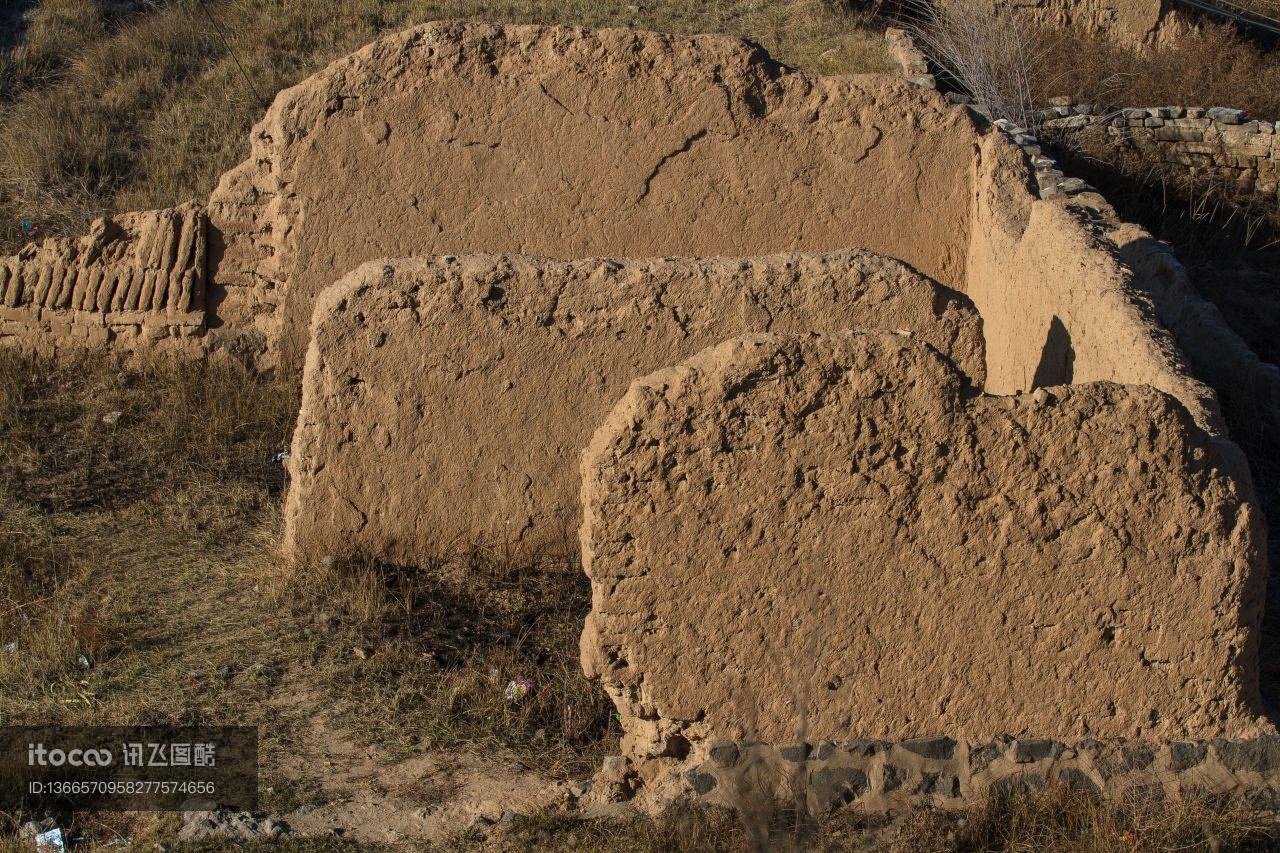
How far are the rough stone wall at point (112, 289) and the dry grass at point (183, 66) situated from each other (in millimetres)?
1395

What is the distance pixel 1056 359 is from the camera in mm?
5426

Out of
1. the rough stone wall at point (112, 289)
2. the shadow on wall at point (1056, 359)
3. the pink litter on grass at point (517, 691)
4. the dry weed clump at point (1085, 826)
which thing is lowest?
the pink litter on grass at point (517, 691)

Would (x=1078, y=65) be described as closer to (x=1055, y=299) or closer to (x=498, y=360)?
(x=1055, y=299)

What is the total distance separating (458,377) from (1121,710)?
2.49 metres

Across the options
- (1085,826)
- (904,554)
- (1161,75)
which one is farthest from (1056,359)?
(1161,75)

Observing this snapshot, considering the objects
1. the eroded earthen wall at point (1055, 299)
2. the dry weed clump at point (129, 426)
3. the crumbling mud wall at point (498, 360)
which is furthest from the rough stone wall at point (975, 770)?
the dry weed clump at point (129, 426)

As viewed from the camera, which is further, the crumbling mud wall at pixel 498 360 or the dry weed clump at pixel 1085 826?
the crumbling mud wall at pixel 498 360

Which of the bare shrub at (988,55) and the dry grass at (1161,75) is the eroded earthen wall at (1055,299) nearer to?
the bare shrub at (988,55)

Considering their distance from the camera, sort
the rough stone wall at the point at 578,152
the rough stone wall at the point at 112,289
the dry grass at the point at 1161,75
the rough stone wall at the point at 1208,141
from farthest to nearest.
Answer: the dry grass at the point at 1161,75 → the rough stone wall at the point at 1208,141 → the rough stone wall at the point at 112,289 → the rough stone wall at the point at 578,152

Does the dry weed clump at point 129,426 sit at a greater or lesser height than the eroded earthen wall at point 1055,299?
lesser

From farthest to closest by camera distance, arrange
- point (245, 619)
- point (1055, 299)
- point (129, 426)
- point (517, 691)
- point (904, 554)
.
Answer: point (129, 426) < point (1055, 299) < point (245, 619) < point (517, 691) < point (904, 554)

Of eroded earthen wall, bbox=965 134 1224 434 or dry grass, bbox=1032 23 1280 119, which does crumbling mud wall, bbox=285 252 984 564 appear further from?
dry grass, bbox=1032 23 1280 119

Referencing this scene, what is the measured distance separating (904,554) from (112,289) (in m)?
4.77

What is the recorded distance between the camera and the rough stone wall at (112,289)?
22.3 ft
